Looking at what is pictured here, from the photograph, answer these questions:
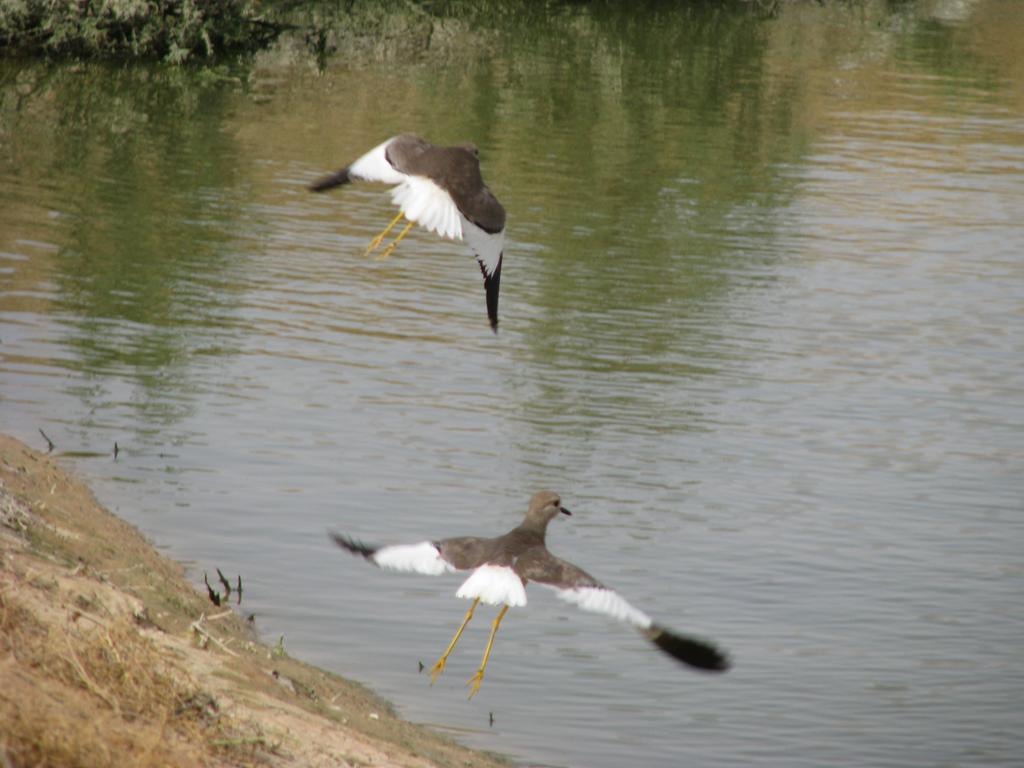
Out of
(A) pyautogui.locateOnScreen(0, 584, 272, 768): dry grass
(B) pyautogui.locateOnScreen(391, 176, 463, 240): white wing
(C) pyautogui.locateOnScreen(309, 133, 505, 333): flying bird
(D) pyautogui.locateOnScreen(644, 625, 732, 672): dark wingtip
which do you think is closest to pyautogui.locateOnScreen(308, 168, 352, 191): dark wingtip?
(C) pyautogui.locateOnScreen(309, 133, 505, 333): flying bird

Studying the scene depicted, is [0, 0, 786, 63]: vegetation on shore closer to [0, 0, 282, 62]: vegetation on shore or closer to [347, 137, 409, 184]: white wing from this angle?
[0, 0, 282, 62]: vegetation on shore

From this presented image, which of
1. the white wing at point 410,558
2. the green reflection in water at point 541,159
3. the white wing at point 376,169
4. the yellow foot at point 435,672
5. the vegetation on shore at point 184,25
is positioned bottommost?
the yellow foot at point 435,672

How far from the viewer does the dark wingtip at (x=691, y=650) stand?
6512 mm

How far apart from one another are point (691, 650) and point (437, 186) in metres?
3.30

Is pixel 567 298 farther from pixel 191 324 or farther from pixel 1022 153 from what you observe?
pixel 1022 153

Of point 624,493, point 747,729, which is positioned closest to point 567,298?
point 624,493

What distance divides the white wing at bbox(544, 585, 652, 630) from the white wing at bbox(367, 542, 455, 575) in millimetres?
556

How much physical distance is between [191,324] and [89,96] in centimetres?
1291

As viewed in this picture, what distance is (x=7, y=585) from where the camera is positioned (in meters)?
6.51

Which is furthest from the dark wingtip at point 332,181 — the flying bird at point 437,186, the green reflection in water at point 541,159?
the green reflection in water at point 541,159

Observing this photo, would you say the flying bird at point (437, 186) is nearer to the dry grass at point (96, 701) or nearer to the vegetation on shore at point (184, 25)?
the dry grass at point (96, 701)

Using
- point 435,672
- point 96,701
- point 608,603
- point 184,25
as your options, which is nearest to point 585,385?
point 435,672

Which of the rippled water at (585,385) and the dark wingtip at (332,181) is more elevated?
the dark wingtip at (332,181)

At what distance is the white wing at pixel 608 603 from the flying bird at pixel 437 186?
7.80ft
